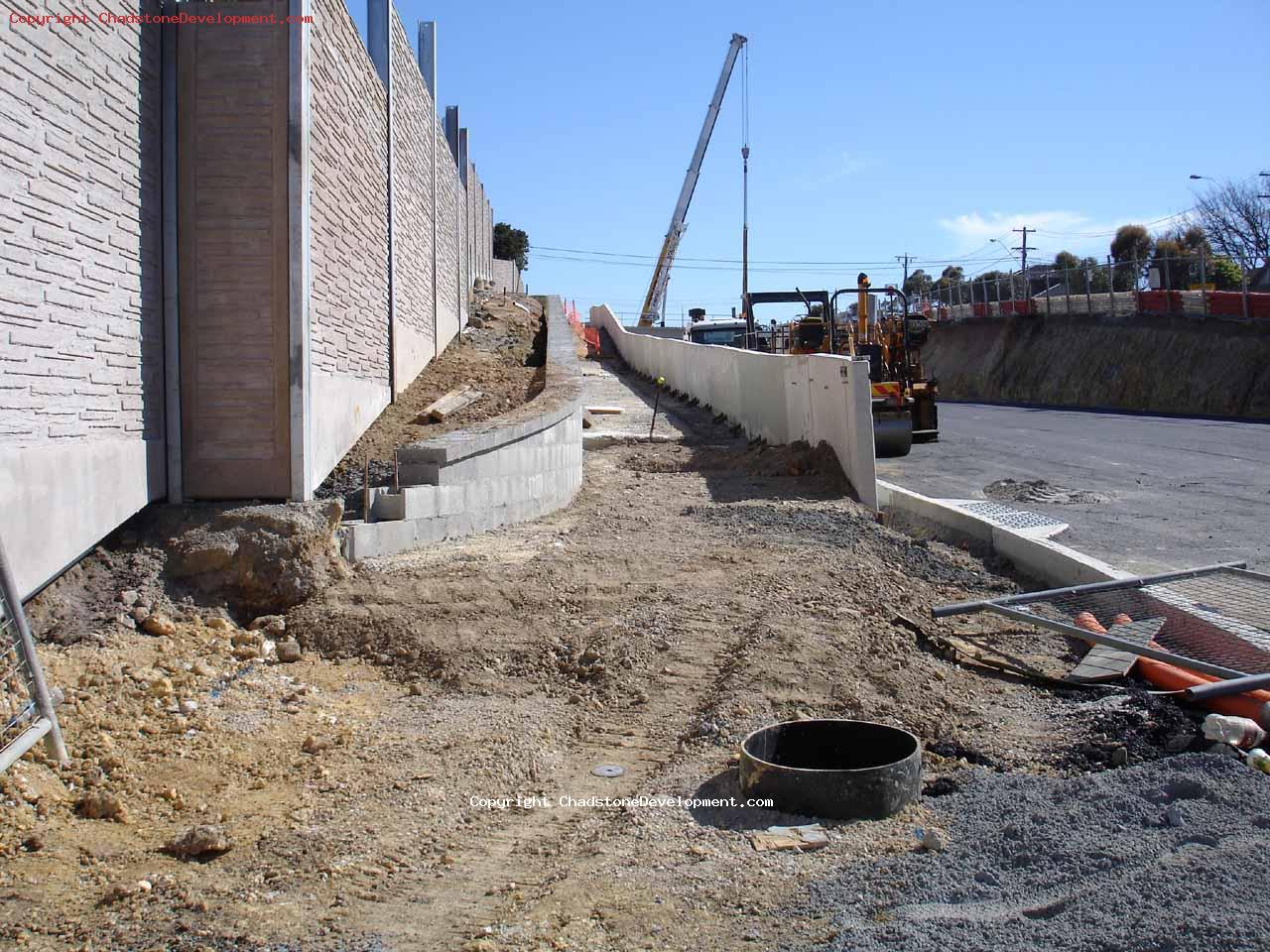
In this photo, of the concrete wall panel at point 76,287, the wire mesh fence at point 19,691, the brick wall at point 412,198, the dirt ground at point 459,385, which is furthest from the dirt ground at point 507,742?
the brick wall at point 412,198

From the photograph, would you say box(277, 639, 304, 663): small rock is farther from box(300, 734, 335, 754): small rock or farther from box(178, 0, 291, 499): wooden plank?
box(178, 0, 291, 499): wooden plank

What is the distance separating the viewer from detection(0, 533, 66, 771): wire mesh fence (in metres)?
4.67

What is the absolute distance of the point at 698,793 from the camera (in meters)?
4.88

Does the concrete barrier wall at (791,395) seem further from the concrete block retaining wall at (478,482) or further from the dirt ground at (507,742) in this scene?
the concrete block retaining wall at (478,482)

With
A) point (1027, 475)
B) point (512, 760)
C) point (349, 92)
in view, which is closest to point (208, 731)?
point (512, 760)

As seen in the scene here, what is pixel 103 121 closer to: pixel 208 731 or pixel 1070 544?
pixel 208 731

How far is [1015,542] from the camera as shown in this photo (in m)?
9.46

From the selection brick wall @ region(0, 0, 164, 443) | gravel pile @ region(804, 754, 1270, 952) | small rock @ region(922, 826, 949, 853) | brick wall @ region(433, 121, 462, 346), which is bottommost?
small rock @ region(922, 826, 949, 853)

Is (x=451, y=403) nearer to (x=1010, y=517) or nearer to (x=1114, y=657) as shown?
(x=1010, y=517)

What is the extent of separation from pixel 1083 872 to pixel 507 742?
114 inches

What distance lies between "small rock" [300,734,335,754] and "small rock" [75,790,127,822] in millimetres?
965

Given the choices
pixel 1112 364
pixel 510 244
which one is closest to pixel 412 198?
pixel 1112 364

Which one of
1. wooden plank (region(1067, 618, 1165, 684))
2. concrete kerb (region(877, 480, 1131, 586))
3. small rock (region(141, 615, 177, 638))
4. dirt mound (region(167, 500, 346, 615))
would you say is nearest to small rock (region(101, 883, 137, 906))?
small rock (region(141, 615, 177, 638))

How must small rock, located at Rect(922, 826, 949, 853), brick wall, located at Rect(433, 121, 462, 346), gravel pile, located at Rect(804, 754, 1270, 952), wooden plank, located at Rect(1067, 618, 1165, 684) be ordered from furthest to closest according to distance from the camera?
brick wall, located at Rect(433, 121, 462, 346) → wooden plank, located at Rect(1067, 618, 1165, 684) → small rock, located at Rect(922, 826, 949, 853) → gravel pile, located at Rect(804, 754, 1270, 952)
